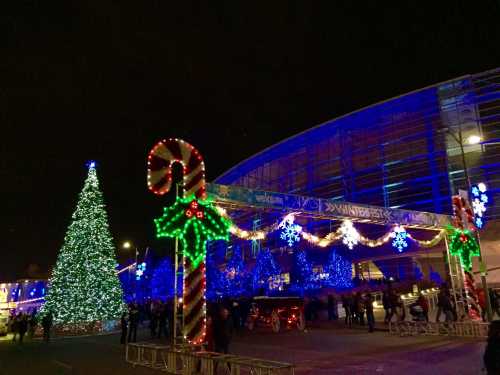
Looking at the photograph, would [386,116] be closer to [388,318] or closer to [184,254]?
[388,318]

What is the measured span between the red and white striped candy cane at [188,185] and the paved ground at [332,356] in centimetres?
170

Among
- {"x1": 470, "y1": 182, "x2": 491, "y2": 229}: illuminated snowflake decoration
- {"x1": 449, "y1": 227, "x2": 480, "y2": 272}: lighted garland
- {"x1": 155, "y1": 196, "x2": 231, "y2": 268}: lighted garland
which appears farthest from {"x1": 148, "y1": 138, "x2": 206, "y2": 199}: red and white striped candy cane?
{"x1": 470, "y1": 182, "x2": 491, "y2": 229}: illuminated snowflake decoration

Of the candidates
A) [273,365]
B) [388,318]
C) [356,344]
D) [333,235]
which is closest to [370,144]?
[333,235]

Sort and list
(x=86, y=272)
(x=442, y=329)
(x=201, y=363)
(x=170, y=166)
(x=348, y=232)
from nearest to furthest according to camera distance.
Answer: (x=201, y=363) → (x=170, y=166) → (x=442, y=329) → (x=348, y=232) → (x=86, y=272)

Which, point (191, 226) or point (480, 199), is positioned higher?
point (480, 199)

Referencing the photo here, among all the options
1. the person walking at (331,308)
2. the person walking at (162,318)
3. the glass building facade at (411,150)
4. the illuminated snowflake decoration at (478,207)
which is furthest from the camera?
the glass building facade at (411,150)

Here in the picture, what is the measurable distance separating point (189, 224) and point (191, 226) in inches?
2.8

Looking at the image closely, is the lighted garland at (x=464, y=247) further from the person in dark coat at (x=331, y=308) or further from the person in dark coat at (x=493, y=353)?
the person in dark coat at (x=493, y=353)

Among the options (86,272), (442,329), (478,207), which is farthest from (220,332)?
(478,207)

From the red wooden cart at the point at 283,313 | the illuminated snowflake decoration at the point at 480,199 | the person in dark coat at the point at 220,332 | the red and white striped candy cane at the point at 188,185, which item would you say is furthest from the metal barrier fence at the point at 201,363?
the illuminated snowflake decoration at the point at 480,199

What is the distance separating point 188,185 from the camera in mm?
12203

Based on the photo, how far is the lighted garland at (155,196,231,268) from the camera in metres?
11.4

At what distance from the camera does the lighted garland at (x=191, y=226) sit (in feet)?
Answer: 37.5

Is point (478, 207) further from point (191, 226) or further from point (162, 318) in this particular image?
point (191, 226)
